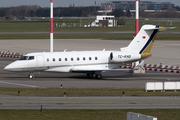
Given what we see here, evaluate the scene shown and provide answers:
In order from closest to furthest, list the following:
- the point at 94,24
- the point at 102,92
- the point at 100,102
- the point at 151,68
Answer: the point at 100,102 → the point at 102,92 → the point at 151,68 → the point at 94,24

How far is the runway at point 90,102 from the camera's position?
23.2m

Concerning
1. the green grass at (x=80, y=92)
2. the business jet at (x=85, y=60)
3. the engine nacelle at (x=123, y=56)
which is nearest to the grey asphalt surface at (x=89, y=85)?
the business jet at (x=85, y=60)

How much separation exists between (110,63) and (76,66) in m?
3.69

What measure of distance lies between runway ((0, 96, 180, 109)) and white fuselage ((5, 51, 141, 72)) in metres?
11.8

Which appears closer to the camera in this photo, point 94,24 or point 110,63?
point 110,63

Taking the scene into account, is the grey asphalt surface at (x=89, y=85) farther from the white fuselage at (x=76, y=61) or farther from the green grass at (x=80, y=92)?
the green grass at (x=80, y=92)
